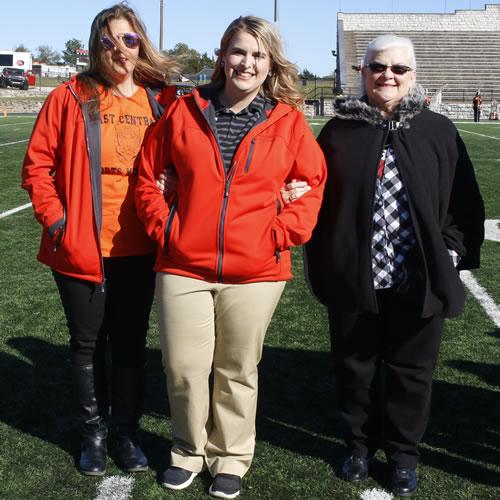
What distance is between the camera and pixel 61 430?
370cm

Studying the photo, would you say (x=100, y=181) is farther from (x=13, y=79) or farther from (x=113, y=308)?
(x=13, y=79)

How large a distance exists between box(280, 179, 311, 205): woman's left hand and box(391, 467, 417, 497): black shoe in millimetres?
1146

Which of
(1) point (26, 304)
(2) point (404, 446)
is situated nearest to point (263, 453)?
(2) point (404, 446)

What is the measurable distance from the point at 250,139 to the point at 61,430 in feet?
5.70

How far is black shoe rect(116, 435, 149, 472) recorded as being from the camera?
10.6 feet

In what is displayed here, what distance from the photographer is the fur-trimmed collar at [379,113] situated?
112 inches

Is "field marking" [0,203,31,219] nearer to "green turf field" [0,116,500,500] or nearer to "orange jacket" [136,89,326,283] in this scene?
"green turf field" [0,116,500,500]

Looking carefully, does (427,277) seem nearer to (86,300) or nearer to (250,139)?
(250,139)

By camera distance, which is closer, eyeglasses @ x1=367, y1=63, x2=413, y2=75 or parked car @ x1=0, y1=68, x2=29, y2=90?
eyeglasses @ x1=367, y1=63, x2=413, y2=75

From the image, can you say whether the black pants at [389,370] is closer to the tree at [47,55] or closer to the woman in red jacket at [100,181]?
the woman in red jacket at [100,181]

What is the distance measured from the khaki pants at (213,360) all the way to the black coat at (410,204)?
0.94ft

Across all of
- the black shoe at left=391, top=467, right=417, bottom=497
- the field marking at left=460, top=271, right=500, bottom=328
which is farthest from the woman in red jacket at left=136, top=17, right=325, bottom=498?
the field marking at left=460, top=271, right=500, bottom=328

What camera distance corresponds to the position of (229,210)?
2.77 metres

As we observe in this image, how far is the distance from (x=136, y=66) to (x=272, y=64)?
0.55 m
